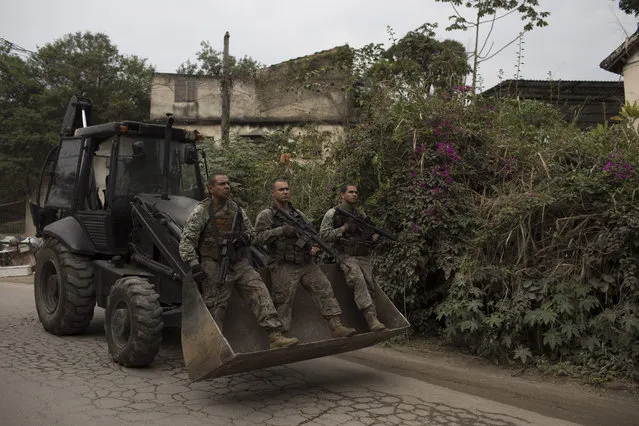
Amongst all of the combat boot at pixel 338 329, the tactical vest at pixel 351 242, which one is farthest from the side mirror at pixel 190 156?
the combat boot at pixel 338 329

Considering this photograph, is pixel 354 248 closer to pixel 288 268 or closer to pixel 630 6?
pixel 288 268

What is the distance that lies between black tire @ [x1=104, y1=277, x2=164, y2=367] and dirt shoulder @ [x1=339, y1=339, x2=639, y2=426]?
2173 millimetres

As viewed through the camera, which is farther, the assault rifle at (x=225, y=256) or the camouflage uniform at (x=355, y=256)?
the camouflage uniform at (x=355, y=256)

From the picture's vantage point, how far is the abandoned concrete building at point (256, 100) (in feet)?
71.9

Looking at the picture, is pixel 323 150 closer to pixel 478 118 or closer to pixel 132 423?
pixel 478 118

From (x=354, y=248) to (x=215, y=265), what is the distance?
149cm

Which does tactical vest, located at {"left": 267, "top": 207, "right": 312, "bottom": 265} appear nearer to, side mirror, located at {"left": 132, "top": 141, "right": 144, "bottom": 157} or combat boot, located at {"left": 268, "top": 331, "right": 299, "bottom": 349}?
combat boot, located at {"left": 268, "top": 331, "right": 299, "bottom": 349}

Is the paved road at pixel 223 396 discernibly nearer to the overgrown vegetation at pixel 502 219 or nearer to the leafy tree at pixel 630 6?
the overgrown vegetation at pixel 502 219

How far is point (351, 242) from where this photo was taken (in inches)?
215

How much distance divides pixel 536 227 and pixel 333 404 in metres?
3.14

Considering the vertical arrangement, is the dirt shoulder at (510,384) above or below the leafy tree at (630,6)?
below

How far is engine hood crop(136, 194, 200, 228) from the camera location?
19.4ft

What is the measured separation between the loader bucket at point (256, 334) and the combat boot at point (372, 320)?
0.25ft

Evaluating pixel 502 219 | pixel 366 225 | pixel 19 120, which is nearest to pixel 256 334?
pixel 366 225
